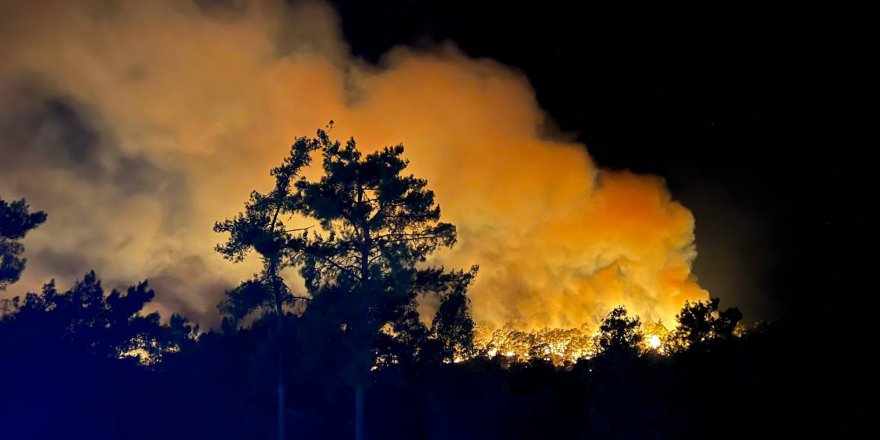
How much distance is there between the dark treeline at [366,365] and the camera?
17.2 m

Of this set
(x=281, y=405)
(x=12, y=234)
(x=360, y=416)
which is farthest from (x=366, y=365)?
(x=12, y=234)

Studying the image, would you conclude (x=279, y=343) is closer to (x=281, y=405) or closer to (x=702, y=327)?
(x=281, y=405)

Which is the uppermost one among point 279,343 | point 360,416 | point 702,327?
point 279,343

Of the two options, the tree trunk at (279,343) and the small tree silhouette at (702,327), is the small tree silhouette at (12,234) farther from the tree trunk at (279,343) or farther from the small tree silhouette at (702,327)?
the small tree silhouette at (702,327)

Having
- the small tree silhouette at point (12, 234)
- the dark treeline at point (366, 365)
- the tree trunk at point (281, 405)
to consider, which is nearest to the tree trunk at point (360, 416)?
the dark treeline at point (366, 365)

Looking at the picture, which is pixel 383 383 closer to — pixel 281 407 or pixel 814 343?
pixel 281 407

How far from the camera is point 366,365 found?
24062 mm

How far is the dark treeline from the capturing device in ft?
56.4

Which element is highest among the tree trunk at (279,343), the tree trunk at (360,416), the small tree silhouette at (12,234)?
the small tree silhouette at (12,234)

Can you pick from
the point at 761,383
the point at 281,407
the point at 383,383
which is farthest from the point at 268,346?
the point at 761,383

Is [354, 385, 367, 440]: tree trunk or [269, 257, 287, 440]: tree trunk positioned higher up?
[269, 257, 287, 440]: tree trunk

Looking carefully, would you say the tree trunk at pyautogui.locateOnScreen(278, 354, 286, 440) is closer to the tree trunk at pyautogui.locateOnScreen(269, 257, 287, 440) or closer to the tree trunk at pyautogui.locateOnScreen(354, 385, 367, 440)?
the tree trunk at pyautogui.locateOnScreen(269, 257, 287, 440)

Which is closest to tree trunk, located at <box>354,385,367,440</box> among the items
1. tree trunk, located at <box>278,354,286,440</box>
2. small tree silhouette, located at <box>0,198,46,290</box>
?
tree trunk, located at <box>278,354,286,440</box>

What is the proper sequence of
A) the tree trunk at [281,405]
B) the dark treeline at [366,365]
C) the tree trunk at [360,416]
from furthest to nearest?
the tree trunk at [281,405]
the tree trunk at [360,416]
the dark treeline at [366,365]
